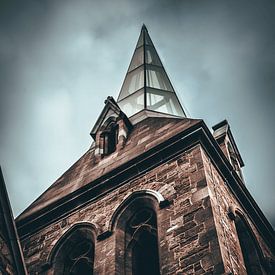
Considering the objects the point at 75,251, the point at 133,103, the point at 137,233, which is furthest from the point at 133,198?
the point at 133,103

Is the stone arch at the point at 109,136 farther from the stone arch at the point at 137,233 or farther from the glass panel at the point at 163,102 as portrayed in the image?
the stone arch at the point at 137,233

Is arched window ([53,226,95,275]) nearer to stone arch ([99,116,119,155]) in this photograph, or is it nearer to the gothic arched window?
the gothic arched window

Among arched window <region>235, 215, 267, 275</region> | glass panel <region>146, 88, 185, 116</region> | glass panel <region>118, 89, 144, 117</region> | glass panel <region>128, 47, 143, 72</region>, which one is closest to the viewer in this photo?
arched window <region>235, 215, 267, 275</region>

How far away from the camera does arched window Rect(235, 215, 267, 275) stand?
533 inches

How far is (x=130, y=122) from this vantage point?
17.6 meters

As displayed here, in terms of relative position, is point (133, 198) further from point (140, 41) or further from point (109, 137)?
point (140, 41)

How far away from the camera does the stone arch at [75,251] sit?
13578mm

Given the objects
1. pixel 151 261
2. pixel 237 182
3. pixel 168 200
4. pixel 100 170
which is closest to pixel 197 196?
pixel 168 200

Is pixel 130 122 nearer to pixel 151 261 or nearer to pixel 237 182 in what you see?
pixel 237 182

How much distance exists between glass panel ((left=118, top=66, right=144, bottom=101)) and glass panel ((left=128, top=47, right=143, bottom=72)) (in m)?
0.62

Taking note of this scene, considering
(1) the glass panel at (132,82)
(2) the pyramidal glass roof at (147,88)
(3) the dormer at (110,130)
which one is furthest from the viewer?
(1) the glass panel at (132,82)

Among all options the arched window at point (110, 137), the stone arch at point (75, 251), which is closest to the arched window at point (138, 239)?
the stone arch at point (75, 251)

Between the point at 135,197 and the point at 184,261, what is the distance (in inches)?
115

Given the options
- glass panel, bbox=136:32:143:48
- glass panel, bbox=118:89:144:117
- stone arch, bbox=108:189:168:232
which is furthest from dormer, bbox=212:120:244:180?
glass panel, bbox=136:32:143:48
